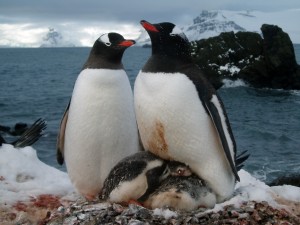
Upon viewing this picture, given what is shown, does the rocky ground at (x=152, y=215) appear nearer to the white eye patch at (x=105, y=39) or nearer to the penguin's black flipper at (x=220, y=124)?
the penguin's black flipper at (x=220, y=124)

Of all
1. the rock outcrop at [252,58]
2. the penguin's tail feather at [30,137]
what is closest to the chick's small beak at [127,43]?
the penguin's tail feather at [30,137]

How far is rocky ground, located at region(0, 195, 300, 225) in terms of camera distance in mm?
3932

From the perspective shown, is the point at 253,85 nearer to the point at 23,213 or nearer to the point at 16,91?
the point at 16,91

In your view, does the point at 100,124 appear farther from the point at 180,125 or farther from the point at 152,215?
the point at 152,215

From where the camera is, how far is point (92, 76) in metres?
4.63

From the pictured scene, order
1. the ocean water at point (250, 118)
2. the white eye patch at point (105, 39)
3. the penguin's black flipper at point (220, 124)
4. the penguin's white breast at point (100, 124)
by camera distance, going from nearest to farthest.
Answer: the penguin's black flipper at point (220, 124) → the penguin's white breast at point (100, 124) → the white eye patch at point (105, 39) → the ocean water at point (250, 118)

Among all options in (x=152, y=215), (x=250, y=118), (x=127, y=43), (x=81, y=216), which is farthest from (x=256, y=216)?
(x=250, y=118)

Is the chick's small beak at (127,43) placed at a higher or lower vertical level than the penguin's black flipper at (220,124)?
higher

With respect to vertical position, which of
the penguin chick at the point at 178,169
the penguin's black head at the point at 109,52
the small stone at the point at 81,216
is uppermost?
the penguin's black head at the point at 109,52

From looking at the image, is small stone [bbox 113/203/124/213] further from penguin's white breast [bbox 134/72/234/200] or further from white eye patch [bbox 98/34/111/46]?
white eye patch [bbox 98/34/111/46]

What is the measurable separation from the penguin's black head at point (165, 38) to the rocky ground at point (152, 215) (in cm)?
124

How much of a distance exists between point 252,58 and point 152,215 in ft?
111

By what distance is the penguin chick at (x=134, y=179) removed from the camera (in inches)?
162

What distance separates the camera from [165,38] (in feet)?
13.9
